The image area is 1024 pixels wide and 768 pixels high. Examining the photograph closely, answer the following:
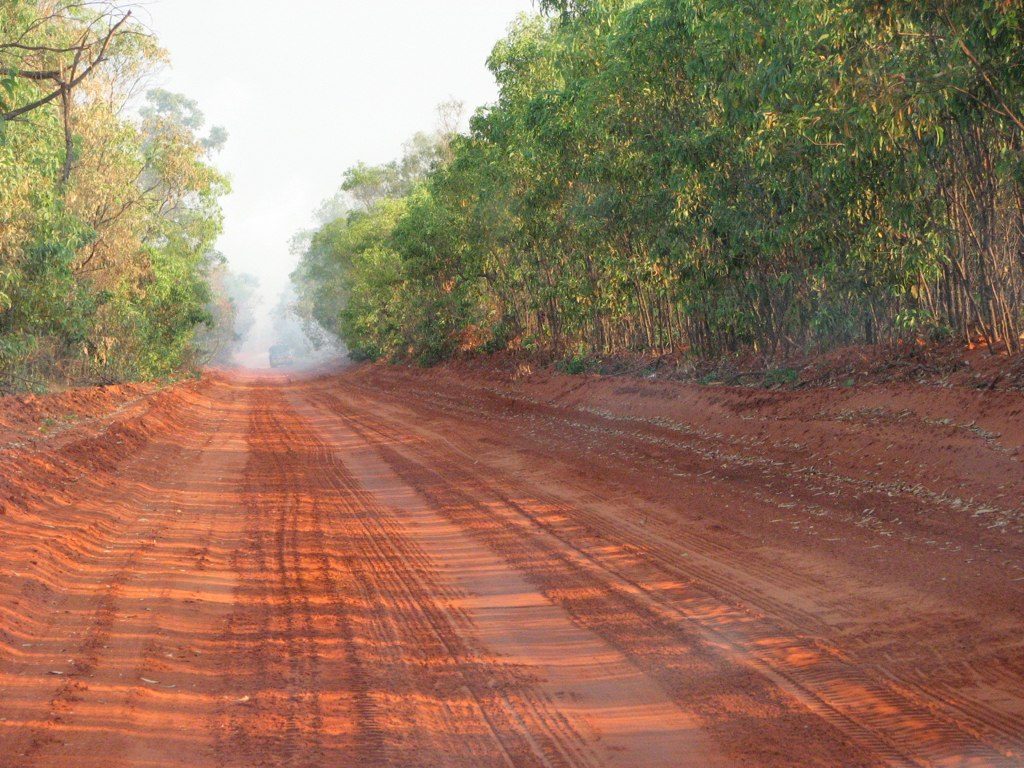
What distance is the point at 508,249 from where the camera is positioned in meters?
25.4

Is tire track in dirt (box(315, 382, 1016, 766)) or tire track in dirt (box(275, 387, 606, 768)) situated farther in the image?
tire track in dirt (box(275, 387, 606, 768))

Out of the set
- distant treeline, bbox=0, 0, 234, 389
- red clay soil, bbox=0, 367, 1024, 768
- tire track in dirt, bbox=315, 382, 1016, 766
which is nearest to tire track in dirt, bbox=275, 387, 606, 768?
red clay soil, bbox=0, 367, 1024, 768

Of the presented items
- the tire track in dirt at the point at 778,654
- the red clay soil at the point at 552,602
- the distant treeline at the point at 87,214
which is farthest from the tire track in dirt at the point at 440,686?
the distant treeline at the point at 87,214

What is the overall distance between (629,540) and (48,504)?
648 centimetres

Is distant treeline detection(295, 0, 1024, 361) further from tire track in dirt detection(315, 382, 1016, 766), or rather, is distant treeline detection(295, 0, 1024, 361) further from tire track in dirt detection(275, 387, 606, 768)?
tire track in dirt detection(275, 387, 606, 768)

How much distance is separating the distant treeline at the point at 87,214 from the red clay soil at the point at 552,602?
4776mm

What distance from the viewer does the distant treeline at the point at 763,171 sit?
8.61 m

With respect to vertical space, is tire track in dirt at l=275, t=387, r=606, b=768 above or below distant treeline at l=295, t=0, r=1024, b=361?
below

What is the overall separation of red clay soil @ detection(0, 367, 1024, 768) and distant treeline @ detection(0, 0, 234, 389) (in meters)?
4.78

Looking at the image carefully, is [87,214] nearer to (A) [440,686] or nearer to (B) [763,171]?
(B) [763,171]

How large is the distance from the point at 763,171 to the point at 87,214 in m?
18.4

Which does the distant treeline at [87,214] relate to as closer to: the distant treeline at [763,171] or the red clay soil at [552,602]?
the red clay soil at [552,602]

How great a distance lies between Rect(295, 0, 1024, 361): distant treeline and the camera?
8.61 metres

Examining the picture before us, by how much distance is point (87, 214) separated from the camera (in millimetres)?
23250
